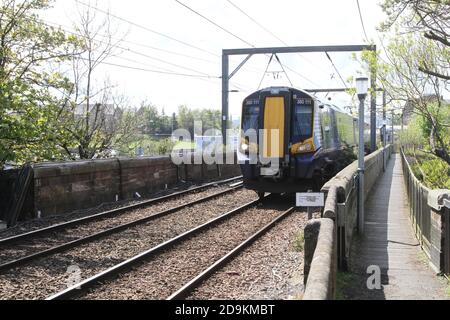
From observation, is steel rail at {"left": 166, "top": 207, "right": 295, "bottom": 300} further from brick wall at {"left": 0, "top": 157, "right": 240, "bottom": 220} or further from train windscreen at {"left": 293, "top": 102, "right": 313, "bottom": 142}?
brick wall at {"left": 0, "top": 157, "right": 240, "bottom": 220}

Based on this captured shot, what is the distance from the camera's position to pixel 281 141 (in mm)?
14281

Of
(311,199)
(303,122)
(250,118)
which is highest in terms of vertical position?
(250,118)

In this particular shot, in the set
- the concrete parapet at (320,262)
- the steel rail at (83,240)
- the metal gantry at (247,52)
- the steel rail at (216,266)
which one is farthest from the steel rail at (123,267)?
the metal gantry at (247,52)

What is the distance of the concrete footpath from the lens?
6.04 m

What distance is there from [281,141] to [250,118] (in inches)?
46.2

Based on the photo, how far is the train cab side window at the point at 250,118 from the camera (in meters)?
14.6

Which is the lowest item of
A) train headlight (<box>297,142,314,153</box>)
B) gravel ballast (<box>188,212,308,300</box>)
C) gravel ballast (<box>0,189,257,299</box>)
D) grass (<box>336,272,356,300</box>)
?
gravel ballast (<box>188,212,308,300</box>)

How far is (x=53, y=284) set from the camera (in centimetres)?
673

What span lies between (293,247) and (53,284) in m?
4.13

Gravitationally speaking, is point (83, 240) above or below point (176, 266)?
above

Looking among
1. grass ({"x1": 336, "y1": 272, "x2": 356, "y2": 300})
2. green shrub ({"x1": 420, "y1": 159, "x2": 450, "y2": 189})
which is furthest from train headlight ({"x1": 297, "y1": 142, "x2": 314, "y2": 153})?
grass ({"x1": 336, "y1": 272, "x2": 356, "y2": 300})

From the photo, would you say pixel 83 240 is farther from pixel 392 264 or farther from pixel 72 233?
pixel 392 264

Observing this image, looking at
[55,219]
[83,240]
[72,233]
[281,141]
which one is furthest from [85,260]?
[281,141]

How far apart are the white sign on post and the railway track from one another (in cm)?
148
